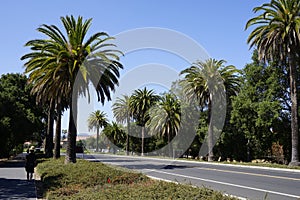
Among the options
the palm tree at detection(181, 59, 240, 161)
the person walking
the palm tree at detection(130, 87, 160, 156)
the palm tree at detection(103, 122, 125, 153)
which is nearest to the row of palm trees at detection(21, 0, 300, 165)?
the person walking

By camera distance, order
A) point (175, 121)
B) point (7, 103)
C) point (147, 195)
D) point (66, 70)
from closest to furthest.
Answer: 1. point (147, 195)
2. point (66, 70)
3. point (7, 103)
4. point (175, 121)

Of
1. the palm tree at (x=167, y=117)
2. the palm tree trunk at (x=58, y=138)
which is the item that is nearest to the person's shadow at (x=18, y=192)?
the palm tree trunk at (x=58, y=138)

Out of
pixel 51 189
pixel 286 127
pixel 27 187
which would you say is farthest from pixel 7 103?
pixel 286 127

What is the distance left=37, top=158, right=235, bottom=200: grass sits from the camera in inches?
338

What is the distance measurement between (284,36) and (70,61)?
17.2 m

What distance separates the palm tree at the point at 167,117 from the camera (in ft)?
189

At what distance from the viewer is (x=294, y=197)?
1129 centimetres

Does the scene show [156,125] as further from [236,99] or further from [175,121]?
[236,99]

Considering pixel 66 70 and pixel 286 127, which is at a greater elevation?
pixel 66 70

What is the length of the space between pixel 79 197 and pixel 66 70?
14.1 meters

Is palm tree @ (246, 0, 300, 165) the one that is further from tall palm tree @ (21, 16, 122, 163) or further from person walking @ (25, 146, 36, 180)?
person walking @ (25, 146, 36, 180)

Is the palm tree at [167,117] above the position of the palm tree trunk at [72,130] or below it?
above

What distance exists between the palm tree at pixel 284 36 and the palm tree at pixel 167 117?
28.4m

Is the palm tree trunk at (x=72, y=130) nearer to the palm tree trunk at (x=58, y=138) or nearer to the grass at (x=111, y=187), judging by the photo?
the palm tree trunk at (x=58, y=138)
